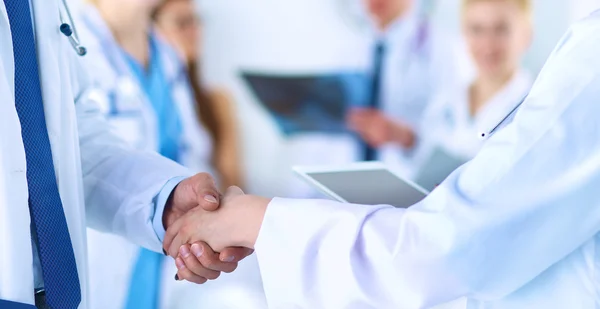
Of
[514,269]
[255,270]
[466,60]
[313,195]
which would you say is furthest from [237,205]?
[466,60]

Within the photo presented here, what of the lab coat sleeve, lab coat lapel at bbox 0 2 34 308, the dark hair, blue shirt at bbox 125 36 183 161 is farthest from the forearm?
the dark hair

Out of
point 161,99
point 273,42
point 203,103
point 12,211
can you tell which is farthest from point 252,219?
point 273,42

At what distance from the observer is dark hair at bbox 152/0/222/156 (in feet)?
10.7

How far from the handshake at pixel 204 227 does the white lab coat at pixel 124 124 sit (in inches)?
36.8

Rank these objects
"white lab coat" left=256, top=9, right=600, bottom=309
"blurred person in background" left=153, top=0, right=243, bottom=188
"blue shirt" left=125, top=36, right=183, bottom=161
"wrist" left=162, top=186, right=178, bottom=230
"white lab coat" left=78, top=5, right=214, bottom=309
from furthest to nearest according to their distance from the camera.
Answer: "blurred person in background" left=153, top=0, right=243, bottom=188 < "blue shirt" left=125, top=36, right=183, bottom=161 < "white lab coat" left=78, top=5, right=214, bottom=309 < "wrist" left=162, top=186, right=178, bottom=230 < "white lab coat" left=256, top=9, right=600, bottom=309

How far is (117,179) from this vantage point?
1.42 m

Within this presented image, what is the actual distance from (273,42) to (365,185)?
209cm

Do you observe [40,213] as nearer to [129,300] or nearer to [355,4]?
[129,300]

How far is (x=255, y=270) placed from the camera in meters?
2.71

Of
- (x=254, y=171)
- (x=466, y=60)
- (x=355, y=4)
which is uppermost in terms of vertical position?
(x=355, y=4)

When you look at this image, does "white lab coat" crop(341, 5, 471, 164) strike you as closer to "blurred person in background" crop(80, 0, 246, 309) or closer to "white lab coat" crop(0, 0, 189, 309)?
"blurred person in background" crop(80, 0, 246, 309)

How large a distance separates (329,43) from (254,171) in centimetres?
65

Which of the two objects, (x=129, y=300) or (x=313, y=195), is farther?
(x=313, y=195)

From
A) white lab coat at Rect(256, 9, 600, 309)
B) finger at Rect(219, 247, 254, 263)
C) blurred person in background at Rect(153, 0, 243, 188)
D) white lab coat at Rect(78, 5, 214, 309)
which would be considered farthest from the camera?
blurred person in background at Rect(153, 0, 243, 188)
